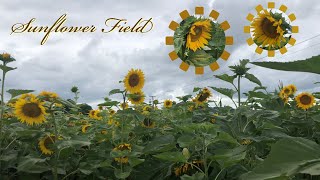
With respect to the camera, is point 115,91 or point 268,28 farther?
point 115,91

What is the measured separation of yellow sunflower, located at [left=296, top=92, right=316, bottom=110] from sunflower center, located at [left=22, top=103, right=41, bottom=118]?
2642mm

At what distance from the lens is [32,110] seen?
2996mm

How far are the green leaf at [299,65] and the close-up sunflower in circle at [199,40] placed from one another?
1.52m

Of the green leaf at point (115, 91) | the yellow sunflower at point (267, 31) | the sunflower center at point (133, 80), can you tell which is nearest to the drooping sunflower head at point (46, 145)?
the green leaf at point (115, 91)

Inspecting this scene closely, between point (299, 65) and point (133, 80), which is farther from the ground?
point (133, 80)

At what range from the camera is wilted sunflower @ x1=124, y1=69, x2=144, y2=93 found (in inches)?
139

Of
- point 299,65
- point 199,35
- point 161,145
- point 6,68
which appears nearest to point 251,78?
point 199,35

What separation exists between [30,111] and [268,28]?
1.73 m

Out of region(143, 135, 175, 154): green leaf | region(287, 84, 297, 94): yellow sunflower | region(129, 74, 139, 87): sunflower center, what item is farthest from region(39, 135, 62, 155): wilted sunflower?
region(287, 84, 297, 94): yellow sunflower

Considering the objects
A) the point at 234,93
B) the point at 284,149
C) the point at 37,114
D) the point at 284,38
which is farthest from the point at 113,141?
the point at 284,149

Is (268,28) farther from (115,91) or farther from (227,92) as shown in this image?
(115,91)

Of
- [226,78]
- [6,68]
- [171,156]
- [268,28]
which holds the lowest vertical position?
[171,156]

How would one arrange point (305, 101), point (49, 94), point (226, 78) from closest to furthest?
point (226, 78) < point (49, 94) < point (305, 101)

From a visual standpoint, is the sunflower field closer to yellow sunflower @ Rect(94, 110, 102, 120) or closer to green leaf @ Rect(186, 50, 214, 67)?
green leaf @ Rect(186, 50, 214, 67)
